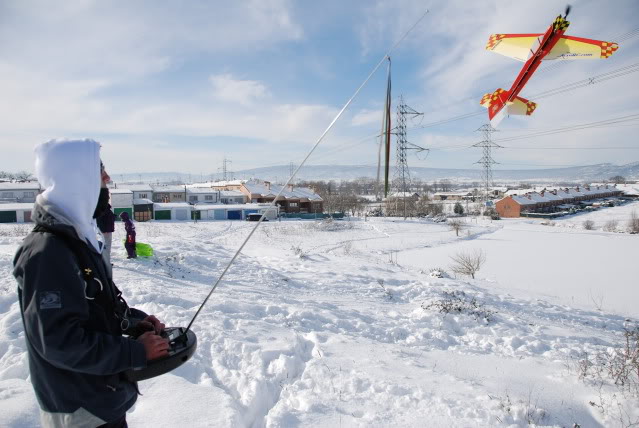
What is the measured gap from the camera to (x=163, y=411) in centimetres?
327

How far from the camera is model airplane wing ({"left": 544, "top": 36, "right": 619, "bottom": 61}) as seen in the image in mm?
5359

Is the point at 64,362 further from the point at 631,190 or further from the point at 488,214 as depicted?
the point at 631,190

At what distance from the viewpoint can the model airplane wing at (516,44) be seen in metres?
5.89

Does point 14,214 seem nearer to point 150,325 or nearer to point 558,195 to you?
point 150,325

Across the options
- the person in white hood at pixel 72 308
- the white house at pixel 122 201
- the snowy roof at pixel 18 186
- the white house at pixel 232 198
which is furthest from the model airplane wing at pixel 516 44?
the snowy roof at pixel 18 186

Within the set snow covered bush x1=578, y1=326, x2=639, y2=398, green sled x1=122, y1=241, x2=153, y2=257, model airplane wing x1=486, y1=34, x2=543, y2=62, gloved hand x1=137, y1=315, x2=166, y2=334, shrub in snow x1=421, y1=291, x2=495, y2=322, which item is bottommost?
shrub in snow x1=421, y1=291, x2=495, y2=322

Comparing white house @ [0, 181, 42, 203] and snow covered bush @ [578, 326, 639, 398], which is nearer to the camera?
snow covered bush @ [578, 326, 639, 398]

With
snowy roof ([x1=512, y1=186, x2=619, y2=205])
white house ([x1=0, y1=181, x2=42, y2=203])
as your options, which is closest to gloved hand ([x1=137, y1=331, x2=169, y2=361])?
white house ([x1=0, y1=181, x2=42, y2=203])

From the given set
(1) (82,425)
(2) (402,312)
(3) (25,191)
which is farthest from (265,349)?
(3) (25,191)

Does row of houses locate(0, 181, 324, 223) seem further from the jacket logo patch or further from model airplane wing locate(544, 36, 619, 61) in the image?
the jacket logo patch

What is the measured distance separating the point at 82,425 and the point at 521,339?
802 centimetres

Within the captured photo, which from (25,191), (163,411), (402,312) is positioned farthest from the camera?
(25,191)

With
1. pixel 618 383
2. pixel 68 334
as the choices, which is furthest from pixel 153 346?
pixel 618 383

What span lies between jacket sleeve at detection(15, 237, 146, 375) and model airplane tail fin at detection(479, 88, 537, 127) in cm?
788
